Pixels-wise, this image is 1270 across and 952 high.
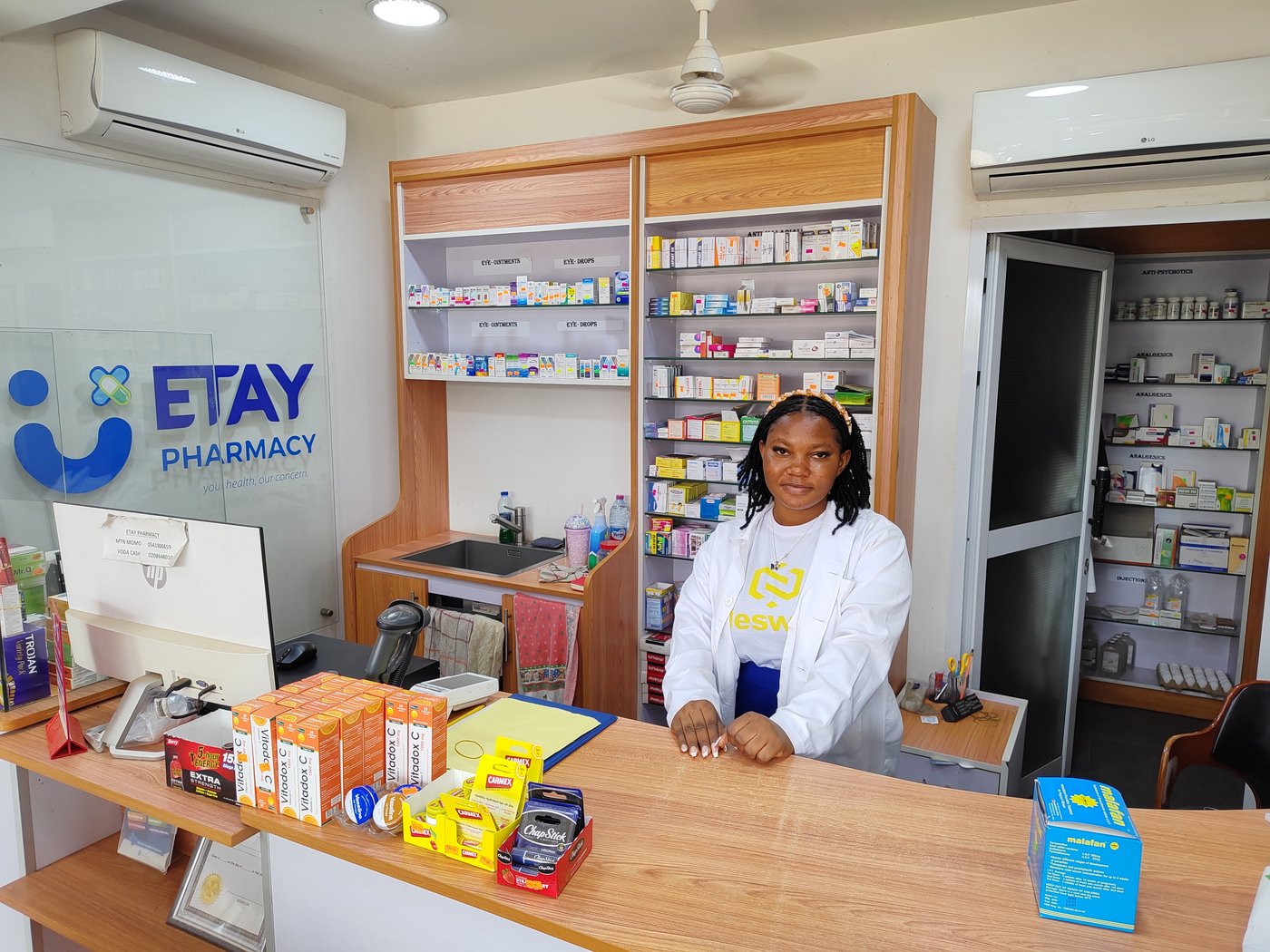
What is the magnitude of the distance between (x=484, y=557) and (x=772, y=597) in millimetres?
2488

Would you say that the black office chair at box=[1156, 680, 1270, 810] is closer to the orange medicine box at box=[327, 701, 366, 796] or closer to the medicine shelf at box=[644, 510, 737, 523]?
the medicine shelf at box=[644, 510, 737, 523]

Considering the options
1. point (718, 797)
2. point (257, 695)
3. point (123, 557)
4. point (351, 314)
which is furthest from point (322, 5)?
point (718, 797)

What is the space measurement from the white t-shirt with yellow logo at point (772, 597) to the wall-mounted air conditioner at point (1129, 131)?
1609 mm

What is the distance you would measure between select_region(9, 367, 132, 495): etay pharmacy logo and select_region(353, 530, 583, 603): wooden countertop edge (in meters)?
1.19

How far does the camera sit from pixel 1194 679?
4395mm

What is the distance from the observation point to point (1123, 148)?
2.69 metres

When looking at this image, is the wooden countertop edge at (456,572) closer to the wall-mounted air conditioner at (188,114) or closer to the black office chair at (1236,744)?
the wall-mounted air conditioner at (188,114)

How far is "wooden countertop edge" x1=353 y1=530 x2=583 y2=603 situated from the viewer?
3.60 meters

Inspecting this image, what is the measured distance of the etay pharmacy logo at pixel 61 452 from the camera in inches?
113

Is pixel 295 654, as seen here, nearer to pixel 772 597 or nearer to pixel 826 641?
pixel 772 597

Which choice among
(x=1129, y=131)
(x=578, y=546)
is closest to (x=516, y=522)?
(x=578, y=546)

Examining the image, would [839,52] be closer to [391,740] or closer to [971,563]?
[971,563]

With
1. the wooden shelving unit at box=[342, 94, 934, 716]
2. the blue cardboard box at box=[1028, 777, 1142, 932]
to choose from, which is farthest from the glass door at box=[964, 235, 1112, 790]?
the blue cardboard box at box=[1028, 777, 1142, 932]

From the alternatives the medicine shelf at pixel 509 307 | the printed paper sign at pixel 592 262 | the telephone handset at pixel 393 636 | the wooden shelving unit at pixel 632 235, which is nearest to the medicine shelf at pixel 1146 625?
the wooden shelving unit at pixel 632 235
